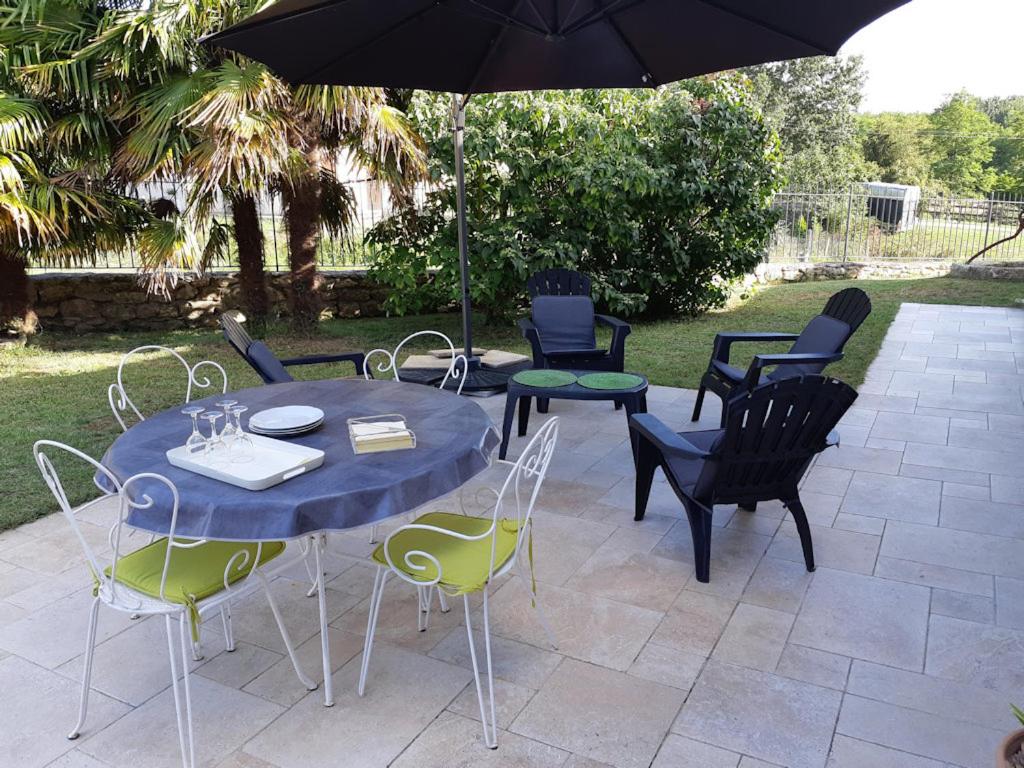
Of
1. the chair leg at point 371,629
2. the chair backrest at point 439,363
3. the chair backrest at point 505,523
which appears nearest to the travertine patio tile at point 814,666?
the chair backrest at point 505,523

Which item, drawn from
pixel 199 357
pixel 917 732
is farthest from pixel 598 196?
pixel 917 732

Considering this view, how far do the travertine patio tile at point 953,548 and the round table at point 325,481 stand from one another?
6.15 ft

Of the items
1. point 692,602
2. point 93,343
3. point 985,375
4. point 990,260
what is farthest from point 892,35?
point 692,602

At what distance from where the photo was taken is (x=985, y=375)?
19.7ft

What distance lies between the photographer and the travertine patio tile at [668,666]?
2.33 metres

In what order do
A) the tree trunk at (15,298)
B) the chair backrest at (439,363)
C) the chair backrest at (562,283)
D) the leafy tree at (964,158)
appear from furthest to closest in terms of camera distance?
the leafy tree at (964,158) → the tree trunk at (15,298) → the chair backrest at (562,283) → the chair backrest at (439,363)

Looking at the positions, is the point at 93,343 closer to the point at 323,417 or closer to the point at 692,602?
the point at 323,417

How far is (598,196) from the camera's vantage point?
7.64 metres

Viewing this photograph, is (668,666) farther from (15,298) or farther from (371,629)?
(15,298)

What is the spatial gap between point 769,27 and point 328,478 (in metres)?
2.57

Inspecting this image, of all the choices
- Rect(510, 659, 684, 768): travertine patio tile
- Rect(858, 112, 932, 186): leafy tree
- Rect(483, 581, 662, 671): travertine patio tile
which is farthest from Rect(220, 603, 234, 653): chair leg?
Rect(858, 112, 932, 186): leafy tree

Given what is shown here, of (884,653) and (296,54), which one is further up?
Answer: (296,54)

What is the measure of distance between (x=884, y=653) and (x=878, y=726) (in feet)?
1.27

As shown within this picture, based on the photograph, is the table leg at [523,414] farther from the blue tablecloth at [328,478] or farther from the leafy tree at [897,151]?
the leafy tree at [897,151]
